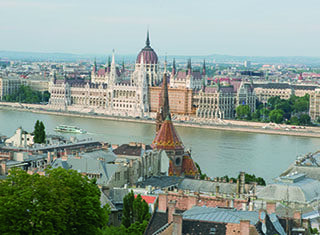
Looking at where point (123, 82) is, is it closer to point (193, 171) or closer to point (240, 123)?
point (240, 123)

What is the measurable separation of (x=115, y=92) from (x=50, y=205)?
58.7 metres

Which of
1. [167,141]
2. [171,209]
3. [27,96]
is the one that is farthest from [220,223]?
[27,96]

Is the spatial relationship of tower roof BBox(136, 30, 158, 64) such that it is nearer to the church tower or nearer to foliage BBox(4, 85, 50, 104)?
the church tower

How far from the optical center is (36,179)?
41.1 ft

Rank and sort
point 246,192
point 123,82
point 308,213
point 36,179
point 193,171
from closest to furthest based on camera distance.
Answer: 1. point 36,179
2. point 308,213
3. point 246,192
4. point 193,171
5. point 123,82

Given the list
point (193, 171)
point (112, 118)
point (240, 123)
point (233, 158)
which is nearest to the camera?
point (193, 171)

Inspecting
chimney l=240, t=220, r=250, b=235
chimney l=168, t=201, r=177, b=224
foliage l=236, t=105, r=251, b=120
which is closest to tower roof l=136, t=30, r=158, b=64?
foliage l=236, t=105, r=251, b=120

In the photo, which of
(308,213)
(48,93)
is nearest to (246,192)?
(308,213)

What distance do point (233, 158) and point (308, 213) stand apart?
1889cm

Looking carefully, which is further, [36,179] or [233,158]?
[233,158]

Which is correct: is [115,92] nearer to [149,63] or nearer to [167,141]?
[149,63]

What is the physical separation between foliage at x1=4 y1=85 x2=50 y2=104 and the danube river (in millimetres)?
11983

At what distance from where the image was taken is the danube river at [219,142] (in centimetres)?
3139

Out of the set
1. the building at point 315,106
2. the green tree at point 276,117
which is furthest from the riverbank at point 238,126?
the building at point 315,106
